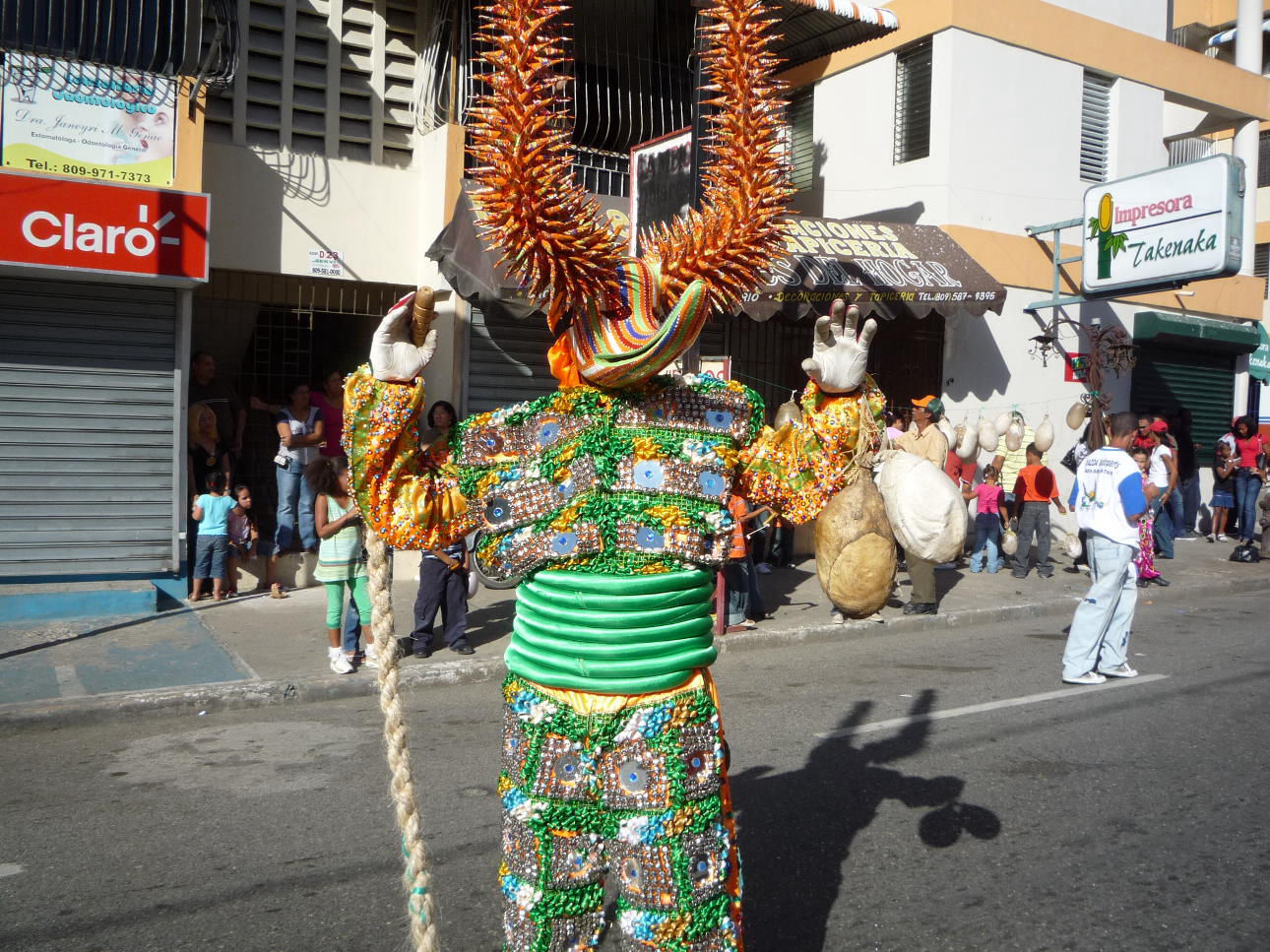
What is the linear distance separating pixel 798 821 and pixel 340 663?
3.78 metres

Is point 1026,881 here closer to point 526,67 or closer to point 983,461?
point 526,67

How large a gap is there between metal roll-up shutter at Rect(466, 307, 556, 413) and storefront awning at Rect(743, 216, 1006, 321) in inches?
89.1

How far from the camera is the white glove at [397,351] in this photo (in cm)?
266

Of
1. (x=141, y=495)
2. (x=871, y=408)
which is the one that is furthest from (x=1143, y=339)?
(x=871, y=408)

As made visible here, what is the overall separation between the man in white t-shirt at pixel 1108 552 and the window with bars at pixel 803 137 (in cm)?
861

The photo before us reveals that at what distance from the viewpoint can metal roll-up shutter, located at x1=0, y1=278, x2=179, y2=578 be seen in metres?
9.01

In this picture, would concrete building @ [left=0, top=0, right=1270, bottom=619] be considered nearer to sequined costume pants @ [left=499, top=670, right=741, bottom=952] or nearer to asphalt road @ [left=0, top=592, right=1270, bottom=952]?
asphalt road @ [left=0, top=592, right=1270, bottom=952]

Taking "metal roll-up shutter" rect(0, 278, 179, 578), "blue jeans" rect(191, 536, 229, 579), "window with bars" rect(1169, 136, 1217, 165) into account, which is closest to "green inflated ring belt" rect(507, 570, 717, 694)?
"blue jeans" rect(191, 536, 229, 579)

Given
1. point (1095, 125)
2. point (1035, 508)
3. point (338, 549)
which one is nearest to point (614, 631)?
point (338, 549)

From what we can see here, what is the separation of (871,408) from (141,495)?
802 centimetres

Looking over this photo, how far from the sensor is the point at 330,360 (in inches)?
510

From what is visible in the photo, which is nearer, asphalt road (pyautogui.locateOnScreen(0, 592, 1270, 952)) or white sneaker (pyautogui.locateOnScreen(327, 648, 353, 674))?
asphalt road (pyautogui.locateOnScreen(0, 592, 1270, 952))

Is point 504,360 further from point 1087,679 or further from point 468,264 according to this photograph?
point 1087,679

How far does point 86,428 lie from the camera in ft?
30.4
